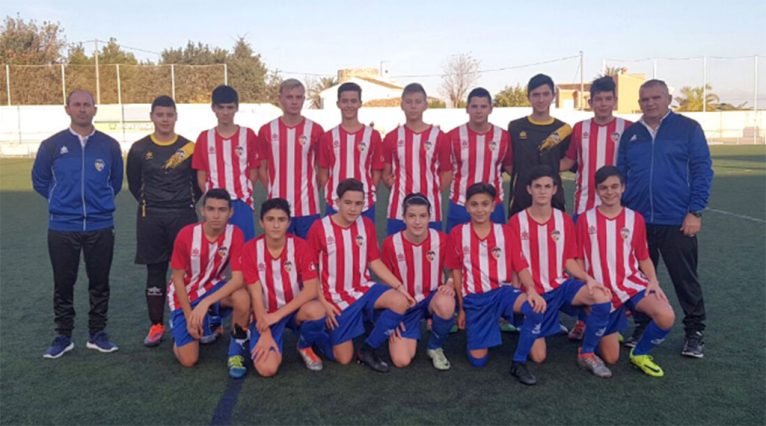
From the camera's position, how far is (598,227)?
13.4ft

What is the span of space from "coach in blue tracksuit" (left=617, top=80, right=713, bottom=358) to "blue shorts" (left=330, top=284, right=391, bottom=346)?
5.78 ft

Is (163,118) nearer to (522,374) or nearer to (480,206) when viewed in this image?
(480,206)

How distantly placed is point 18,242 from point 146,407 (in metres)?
6.18

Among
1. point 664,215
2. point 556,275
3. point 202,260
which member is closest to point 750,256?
point 664,215

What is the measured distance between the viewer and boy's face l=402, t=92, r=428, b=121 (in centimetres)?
471

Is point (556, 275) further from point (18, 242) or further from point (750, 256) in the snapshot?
point (18, 242)

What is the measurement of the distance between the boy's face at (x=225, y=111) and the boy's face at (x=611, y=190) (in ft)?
8.51

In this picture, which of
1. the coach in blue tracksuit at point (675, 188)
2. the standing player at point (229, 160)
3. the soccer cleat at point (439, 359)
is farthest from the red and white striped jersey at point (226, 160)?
the coach in blue tracksuit at point (675, 188)

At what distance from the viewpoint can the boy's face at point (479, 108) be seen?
4660 millimetres

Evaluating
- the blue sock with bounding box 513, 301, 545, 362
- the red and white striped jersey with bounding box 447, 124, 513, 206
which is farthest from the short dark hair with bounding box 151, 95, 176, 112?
the blue sock with bounding box 513, 301, 545, 362

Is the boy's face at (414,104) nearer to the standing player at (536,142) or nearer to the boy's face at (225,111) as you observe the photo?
the standing player at (536,142)

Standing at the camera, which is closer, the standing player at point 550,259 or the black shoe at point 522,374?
the black shoe at point 522,374

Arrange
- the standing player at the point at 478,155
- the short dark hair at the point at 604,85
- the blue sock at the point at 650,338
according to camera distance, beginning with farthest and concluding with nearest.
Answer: the standing player at the point at 478,155, the short dark hair at the point at 604,85, the blue sock at the point at 650,338

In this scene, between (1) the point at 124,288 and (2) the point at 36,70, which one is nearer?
(1) the point at 124,288
